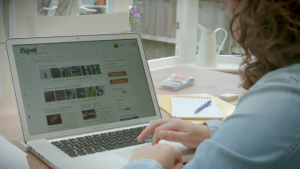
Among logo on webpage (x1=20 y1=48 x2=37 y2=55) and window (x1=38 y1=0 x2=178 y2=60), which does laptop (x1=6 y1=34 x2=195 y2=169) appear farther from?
window (x1=38 y1=0 x2=178 y2=60)

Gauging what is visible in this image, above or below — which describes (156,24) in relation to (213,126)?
above

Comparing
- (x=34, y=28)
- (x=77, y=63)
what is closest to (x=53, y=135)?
(x=77, y=63)

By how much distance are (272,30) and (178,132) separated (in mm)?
373

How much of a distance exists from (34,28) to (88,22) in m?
0.18

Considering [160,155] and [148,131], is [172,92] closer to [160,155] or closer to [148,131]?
[148,131]

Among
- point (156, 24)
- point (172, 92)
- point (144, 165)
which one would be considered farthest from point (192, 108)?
point (156, 24)

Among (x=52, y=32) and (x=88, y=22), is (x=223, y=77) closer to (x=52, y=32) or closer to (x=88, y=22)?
(x=88, y=22)

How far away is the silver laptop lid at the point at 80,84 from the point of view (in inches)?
36.9

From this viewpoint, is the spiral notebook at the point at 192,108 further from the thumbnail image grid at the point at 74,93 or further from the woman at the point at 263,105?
the woman at the point at 263,105

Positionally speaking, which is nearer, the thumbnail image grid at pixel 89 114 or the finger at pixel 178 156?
the finger at pixel 178 156

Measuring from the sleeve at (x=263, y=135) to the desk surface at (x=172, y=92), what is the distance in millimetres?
464

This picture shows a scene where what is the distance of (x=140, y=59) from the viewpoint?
1098mm

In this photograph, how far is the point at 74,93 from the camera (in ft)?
3.25

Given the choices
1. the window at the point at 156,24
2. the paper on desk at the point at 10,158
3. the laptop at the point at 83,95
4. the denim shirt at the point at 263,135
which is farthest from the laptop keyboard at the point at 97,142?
the window at the point at 156,24
